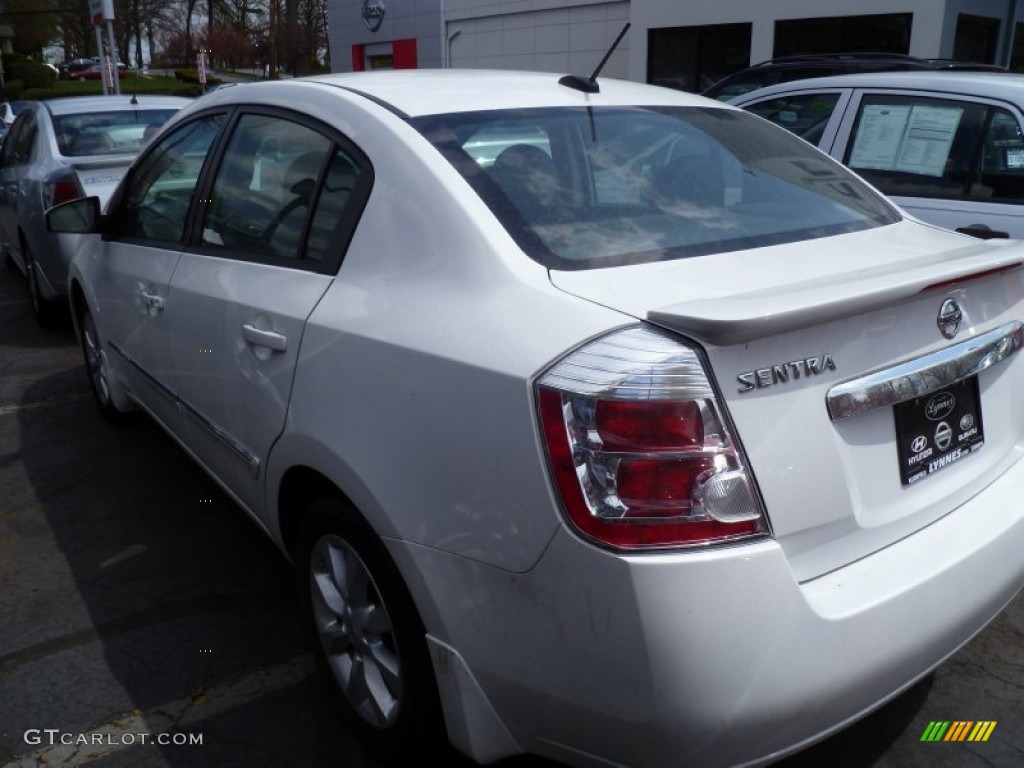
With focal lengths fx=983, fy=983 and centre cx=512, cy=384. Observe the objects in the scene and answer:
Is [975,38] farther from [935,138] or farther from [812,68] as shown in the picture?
[935,138]

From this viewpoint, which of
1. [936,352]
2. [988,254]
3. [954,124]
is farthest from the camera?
[954,124]

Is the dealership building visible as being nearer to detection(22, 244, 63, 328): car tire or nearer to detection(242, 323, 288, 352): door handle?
detection(22, 244, 63, 328): car tire

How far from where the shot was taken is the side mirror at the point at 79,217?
4152mm

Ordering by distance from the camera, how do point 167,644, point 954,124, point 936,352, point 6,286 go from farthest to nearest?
point 6,286 → point 954,124 → point 167,644 → point 936,352

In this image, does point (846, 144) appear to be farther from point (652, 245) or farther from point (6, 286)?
point (6, 286)

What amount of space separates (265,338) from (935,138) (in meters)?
3.71

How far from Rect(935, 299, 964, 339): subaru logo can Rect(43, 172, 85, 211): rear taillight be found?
604 cm

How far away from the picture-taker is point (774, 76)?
9.30m

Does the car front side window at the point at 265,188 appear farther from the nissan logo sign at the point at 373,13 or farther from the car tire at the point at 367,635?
the nissan logo sign at the point at 373,13

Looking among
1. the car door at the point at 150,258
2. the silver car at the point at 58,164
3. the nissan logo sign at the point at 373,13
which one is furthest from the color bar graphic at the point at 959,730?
the nissan logo sign at the point at 373,13

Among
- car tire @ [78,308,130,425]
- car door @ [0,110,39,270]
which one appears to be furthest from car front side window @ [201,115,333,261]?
car door @ [0,110,39,270]

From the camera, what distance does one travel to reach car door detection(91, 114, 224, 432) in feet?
11.5

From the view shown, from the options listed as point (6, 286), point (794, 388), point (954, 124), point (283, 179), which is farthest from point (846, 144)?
point (6, 286)

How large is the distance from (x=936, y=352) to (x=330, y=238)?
59.2 inches
